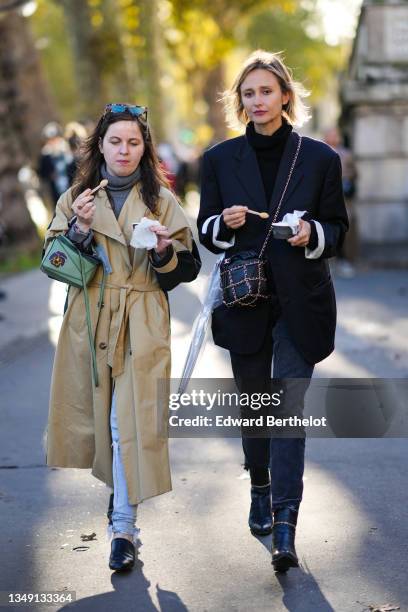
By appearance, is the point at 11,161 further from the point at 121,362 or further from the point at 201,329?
the point at 121,362

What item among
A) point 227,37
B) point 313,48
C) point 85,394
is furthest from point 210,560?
point 313,48

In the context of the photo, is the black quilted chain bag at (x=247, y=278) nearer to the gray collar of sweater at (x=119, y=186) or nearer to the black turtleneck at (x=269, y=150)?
the black turtleneck at (x=269, y=150)

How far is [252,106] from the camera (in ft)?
16.1

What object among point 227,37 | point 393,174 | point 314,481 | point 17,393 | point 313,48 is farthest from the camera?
point 313,48

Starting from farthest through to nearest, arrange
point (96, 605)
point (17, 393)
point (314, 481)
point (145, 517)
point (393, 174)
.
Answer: point (393, 174) < point (17, 393) < point (314, 481) < point (145, 517) < point (96, 605)

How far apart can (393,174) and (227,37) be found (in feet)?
89.7

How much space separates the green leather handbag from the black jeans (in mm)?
623

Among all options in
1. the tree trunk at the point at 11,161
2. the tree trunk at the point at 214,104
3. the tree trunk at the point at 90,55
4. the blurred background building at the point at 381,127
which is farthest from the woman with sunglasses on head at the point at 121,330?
the tree trunk at the point at 214,104

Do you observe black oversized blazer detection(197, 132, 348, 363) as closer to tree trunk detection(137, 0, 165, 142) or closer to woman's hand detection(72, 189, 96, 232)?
woman's hand detection(72, 189, 96, 232)

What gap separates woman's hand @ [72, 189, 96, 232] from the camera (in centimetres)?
479

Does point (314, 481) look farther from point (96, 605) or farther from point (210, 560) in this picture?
point (96, 605)

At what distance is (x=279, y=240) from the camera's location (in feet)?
16.1

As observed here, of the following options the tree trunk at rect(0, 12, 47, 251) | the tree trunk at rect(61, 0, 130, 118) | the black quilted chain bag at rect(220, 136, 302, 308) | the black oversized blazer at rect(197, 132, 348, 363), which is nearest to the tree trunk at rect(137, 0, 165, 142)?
the tree trunk at rect(61, 0, 130, 118)

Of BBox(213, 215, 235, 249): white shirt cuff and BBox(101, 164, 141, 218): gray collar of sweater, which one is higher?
BBox(101, 164, 141, 218): gray collar of sweater
